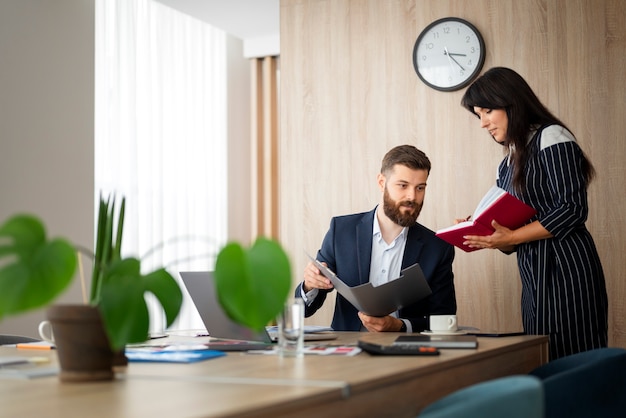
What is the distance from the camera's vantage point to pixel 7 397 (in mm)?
1361

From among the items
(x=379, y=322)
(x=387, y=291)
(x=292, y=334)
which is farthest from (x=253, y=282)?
(x=379, y=322)

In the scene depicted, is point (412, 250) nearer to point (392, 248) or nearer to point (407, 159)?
point (392, 248)

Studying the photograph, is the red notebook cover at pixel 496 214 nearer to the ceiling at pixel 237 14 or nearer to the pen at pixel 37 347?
the pen at pixel 37 347

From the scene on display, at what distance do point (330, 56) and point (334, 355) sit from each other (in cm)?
290

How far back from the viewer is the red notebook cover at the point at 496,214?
8.90 ft

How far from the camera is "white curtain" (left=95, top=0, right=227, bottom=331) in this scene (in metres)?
5.45

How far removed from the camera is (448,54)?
4.18 m

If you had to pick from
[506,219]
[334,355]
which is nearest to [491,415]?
[334,355]

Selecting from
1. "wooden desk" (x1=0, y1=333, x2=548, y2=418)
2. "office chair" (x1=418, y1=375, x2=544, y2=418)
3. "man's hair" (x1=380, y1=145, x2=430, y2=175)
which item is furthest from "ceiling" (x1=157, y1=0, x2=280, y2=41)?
"office chair" (x1=418, y1=375, x2=544, y2=418)

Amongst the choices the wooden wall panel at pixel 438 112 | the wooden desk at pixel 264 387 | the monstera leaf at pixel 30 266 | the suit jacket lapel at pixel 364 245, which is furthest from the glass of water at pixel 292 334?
the wooden wall panel at pixel 438 112

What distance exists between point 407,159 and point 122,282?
2.13 metres

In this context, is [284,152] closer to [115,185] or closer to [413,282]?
[115,185]

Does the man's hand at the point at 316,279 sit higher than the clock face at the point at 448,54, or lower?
lower

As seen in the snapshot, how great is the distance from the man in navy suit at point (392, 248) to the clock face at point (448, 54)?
93 cm
